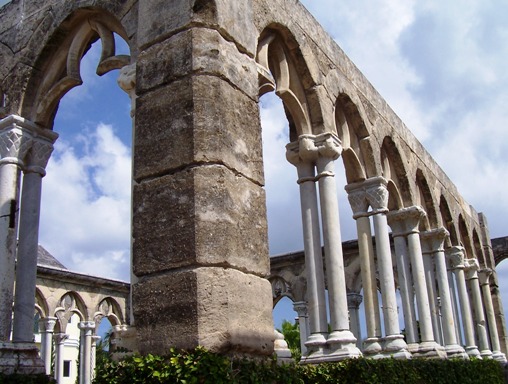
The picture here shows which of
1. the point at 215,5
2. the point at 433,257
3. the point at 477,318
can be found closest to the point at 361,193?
the point at 433,257

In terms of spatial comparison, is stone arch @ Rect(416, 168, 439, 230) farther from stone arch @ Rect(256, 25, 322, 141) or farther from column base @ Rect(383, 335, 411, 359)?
stone arch @ Rect(256, 25, 322, 141)

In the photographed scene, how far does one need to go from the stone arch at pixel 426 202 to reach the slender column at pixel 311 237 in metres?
5.45

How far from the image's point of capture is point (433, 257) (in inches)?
541

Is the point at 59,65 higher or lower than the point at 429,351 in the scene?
higher

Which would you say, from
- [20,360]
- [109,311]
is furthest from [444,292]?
[109,311]

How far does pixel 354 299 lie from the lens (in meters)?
18.8

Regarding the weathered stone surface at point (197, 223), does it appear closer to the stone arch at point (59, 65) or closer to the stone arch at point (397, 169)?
the stone arch at point (59, 65)

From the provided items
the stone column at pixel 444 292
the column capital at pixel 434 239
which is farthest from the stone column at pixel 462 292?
the column capital at pixel 434 239

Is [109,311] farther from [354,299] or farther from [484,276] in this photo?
[484,276]

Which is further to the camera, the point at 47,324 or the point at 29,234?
the point at 47,324

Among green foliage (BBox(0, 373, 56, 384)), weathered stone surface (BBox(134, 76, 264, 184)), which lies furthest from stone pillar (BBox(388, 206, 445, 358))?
weathered stone surface (BBox(134, 76, 264, 184))

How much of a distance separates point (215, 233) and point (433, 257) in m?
10.5

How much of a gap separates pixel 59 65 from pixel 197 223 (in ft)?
17.3

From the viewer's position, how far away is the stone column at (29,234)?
25.6 ft
